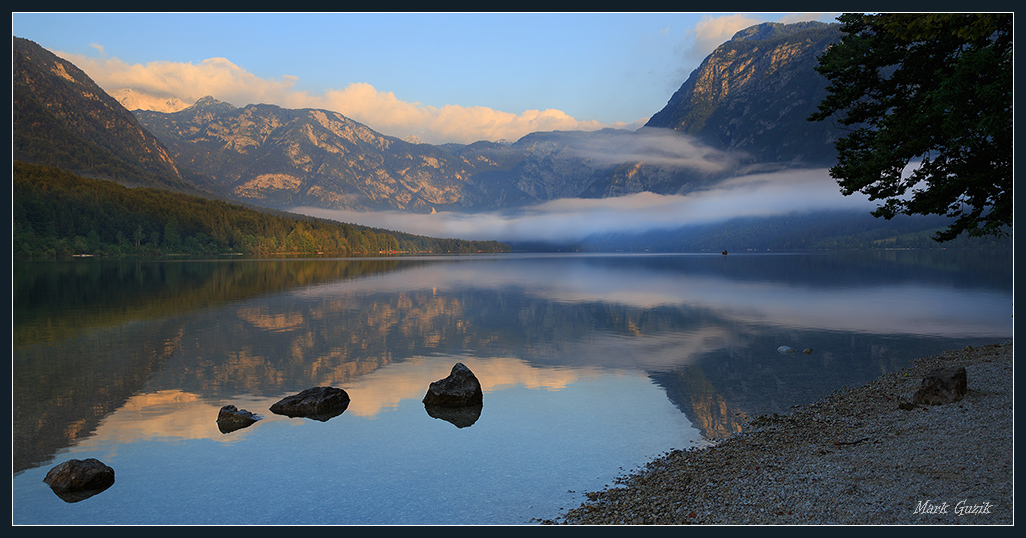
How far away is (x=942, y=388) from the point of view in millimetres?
17125

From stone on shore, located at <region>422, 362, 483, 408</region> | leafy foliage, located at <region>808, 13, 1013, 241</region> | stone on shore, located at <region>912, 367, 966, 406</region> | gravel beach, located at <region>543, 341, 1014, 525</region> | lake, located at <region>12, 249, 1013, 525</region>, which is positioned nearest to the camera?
gravel beach, located at <region>543, 341, 1014, 525</region>

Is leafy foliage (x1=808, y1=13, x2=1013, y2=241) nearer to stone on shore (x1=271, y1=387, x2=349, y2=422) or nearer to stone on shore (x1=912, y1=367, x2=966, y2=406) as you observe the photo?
stone on shore (x1=912, y1=367, x2=966, y2=406)

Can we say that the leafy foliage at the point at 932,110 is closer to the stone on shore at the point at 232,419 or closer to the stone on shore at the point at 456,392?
the stone on shore at the point at 456,392

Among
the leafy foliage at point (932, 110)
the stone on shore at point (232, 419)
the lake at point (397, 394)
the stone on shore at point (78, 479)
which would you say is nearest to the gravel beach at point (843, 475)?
the lake at point (397, 394)

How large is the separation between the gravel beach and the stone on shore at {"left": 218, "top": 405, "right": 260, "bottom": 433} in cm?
1194

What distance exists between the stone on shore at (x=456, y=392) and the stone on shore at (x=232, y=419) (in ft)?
20.1

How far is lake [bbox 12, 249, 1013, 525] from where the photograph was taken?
1334 centimetres

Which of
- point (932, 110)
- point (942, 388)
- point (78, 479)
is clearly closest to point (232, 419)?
point (78, 479)

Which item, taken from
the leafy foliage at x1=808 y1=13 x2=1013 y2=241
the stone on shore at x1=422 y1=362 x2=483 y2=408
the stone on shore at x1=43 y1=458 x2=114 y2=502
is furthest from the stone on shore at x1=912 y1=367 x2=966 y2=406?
the stone on shore at x1=43 y1=458 x2=114 y2=502

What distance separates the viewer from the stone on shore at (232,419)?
18156 millimetres

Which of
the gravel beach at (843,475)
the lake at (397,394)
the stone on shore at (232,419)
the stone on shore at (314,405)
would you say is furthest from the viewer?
the stone on shore at (314,405)

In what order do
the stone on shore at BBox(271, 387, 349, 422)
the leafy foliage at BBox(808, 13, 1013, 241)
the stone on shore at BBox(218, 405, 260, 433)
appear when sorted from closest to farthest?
1. the leafy foliage at BBox(808, 13, 1013, 241)
2. the stone on shore at BBox(218, 405, 260, 433)
3. the stone on shore at BBox(271, 387, 349, 422)

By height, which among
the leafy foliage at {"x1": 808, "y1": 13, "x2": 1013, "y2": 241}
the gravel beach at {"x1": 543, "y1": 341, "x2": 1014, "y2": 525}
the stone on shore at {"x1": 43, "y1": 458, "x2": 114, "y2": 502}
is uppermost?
the leafy foliage at {"x1": 808, "y1": 13, "x2": 1013, "y2": 241}

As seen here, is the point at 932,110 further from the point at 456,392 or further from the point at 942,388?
A: the point at 456,392
